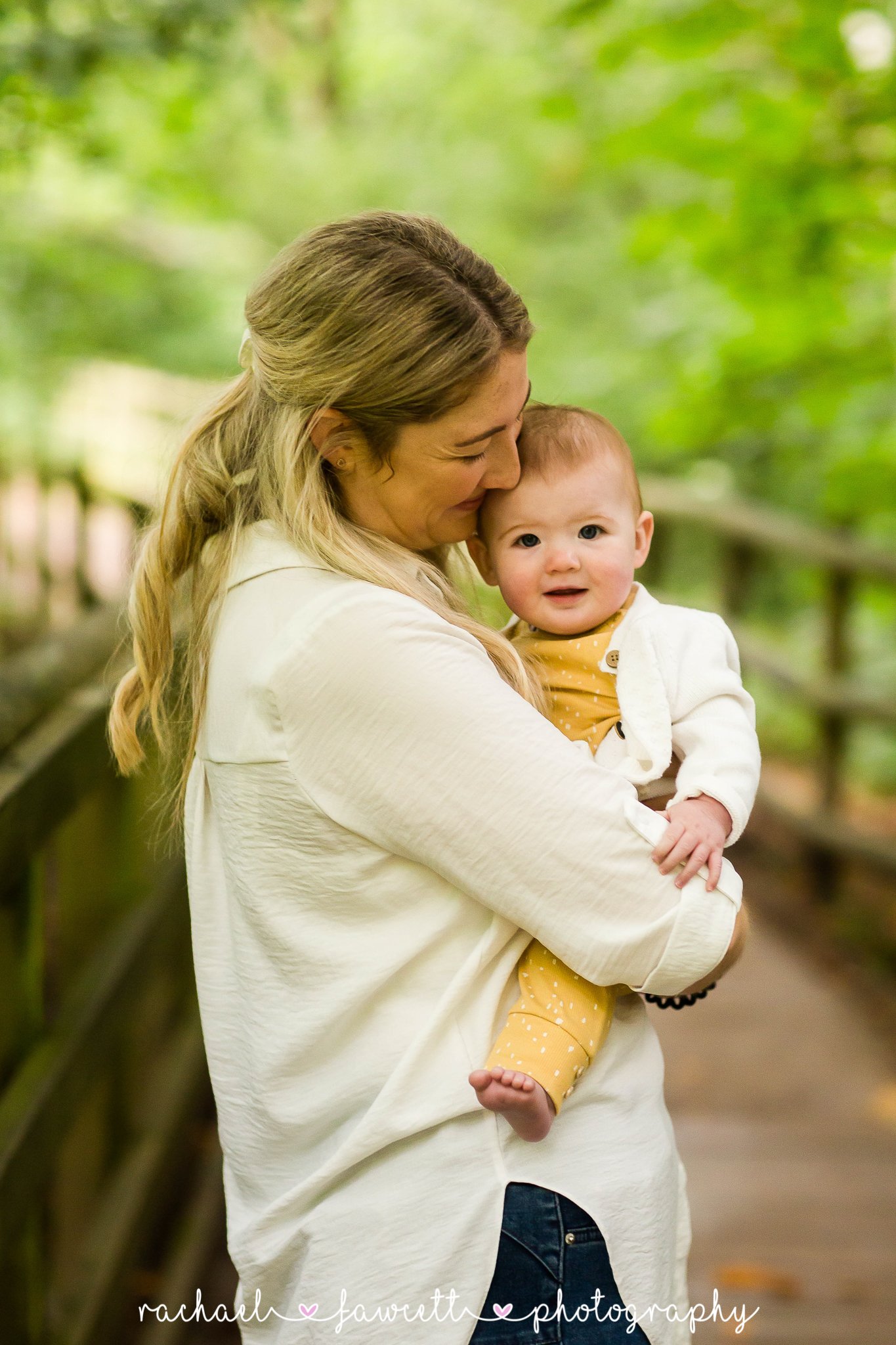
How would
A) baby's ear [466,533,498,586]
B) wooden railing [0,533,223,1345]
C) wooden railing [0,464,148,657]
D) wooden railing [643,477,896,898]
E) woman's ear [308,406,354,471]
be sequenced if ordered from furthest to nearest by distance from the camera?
wooden railing [0,464,148,657] < wooden railing [643,477,896,898] < wooden railing [0,533,223,1345] < baby's ear [466,533,498,586] < woman's ear [308,406,354,471]

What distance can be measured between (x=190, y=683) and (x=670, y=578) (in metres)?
6.15

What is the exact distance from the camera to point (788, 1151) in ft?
11.5

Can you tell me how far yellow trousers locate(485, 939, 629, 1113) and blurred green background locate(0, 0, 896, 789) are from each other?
82cm

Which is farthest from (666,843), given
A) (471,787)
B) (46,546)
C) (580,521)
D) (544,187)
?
(544,187)

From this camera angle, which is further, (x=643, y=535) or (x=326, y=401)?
(x=643, y=535)

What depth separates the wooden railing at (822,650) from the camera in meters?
5.16

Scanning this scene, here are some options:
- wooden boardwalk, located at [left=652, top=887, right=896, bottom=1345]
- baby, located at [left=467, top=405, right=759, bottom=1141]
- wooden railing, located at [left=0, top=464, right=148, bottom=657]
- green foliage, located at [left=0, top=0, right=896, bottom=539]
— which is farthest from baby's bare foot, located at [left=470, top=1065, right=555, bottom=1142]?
wooden railing, located at [left=0, top=464, right=148, bottom=657]

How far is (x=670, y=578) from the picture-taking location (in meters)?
7.49

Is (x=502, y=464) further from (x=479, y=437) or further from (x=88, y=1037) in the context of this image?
(x=88, y=1037)

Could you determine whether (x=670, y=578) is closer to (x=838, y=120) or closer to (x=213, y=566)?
(x=838, y=120)

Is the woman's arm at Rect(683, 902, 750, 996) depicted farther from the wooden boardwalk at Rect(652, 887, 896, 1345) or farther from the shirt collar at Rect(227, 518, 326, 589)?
the wooden boardwalk at Rect(652, 887, 896, 1345)

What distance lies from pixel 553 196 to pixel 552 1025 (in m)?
10.2

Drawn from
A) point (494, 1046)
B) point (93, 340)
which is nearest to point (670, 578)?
point (93, 340)

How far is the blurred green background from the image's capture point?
3.26 m
